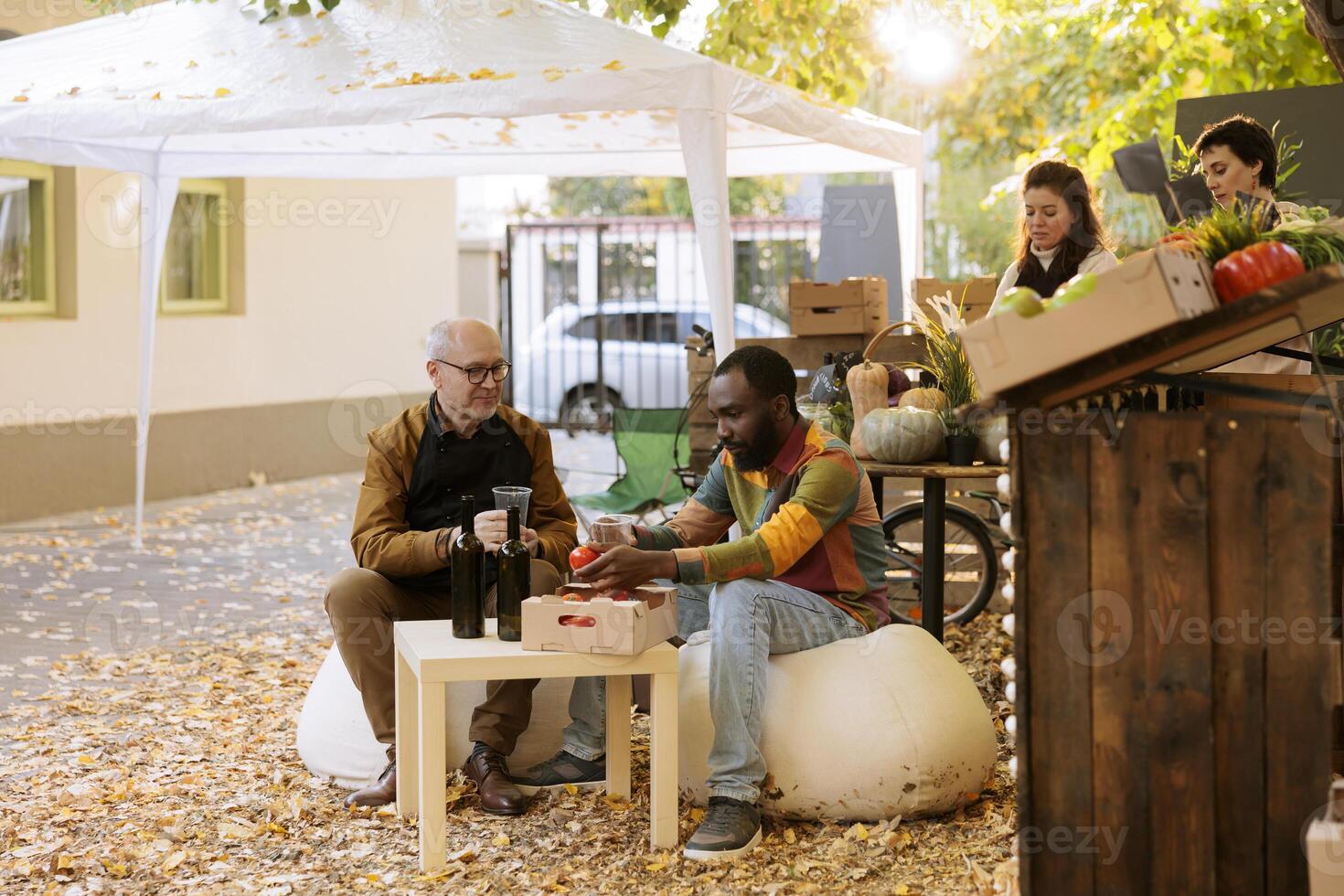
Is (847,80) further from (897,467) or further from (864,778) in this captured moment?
(864,778)

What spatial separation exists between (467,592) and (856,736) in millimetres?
1084

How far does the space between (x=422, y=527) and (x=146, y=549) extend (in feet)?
16.1

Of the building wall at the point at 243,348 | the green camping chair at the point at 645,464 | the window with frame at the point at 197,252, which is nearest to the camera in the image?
the green camping chair at the point at 645,464

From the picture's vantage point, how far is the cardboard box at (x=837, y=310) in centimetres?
695

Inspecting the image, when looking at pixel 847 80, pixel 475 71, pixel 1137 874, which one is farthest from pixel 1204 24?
Answer: pixel 1137 874

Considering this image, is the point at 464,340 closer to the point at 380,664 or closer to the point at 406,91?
the point at 380,664

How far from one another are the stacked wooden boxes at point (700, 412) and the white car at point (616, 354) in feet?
23.1

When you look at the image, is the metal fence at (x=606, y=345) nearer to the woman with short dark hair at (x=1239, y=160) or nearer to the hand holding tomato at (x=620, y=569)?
the woman with short dark hair at (x=1239, y=160)

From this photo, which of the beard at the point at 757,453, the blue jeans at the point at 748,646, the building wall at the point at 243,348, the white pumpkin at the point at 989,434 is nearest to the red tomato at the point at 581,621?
the blue jeans at the point at 748,646

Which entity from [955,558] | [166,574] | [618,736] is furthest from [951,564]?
[166,574]

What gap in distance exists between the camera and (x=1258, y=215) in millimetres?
3166

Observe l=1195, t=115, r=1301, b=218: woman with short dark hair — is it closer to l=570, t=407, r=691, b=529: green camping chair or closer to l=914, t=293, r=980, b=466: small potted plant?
l=914, t=293, r=980, b=466: small potted plant

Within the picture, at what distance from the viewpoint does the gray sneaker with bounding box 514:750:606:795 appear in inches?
170

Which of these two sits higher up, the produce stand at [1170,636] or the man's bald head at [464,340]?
the man's bald head at [464,340]
